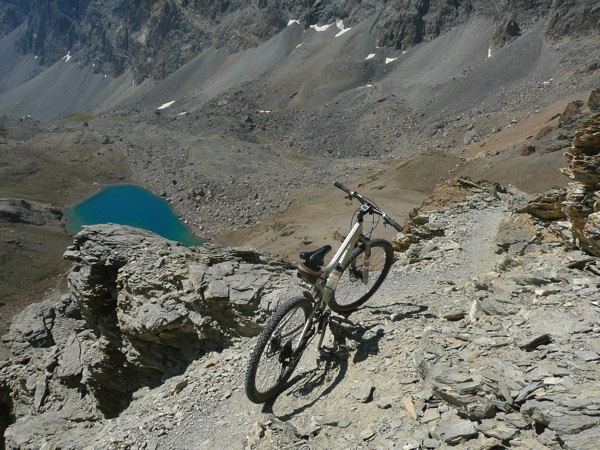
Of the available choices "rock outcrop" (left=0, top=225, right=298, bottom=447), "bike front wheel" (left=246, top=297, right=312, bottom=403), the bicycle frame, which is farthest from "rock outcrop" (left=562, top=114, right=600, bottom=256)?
"rock outcrop" (left=0, top=225, right=298, bottom=447)

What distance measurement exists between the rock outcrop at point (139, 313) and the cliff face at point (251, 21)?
7039 cm

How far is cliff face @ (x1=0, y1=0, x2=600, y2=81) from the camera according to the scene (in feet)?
224

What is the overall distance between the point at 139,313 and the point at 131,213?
4130 centimetres

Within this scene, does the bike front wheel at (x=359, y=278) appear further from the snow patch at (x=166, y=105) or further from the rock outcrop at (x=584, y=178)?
the snow patch at (x=166, y=105)

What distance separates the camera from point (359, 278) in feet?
24.4

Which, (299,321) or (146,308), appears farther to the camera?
(146,308)

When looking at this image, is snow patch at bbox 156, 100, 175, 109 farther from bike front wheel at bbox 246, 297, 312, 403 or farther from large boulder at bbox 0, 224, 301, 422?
bike front wheel at bbox 246, 297, 312, 403

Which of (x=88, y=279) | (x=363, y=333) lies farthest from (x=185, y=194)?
(x=363, y=333)

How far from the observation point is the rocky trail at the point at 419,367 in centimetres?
399

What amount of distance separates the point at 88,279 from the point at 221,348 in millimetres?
6448

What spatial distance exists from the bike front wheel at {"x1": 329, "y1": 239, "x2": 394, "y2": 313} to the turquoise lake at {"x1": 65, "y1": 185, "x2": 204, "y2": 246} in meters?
33.9

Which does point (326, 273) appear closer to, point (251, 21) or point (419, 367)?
point (419, 367)

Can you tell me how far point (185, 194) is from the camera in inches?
1871

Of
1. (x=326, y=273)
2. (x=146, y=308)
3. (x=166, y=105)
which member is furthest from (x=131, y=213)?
(x=166, y=105)
